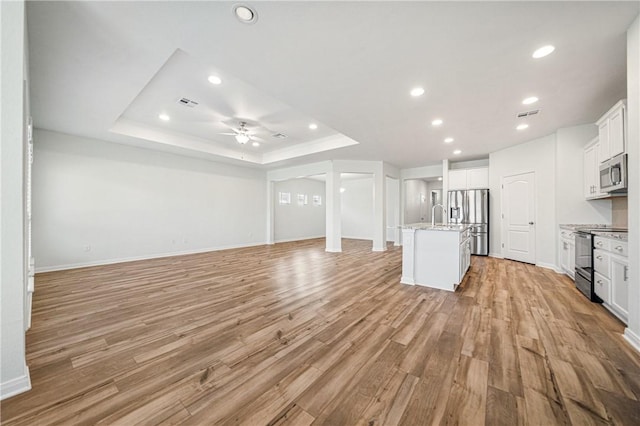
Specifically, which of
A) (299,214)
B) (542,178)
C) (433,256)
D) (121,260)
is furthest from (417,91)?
(299,214)

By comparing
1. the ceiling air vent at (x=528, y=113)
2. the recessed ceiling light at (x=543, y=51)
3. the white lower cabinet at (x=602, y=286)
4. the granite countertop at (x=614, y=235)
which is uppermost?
the ceiling air vent at (x=528, y=113)

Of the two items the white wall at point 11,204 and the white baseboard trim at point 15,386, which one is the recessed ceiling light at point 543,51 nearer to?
the white wall at point 11,204

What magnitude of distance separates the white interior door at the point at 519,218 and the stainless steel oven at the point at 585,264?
6.54ft

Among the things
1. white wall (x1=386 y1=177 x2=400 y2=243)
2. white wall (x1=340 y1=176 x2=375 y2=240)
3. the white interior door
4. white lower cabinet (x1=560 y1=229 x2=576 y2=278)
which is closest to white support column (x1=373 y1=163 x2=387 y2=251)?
white wall (x1=386 y1=177 x2=400 y2=243)

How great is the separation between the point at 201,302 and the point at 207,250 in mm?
4481

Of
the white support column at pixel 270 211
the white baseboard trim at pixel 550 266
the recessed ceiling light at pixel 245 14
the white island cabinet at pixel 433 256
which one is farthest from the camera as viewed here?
the white support column at pixel 270 211

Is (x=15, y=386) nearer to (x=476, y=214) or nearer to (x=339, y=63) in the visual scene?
(x=339, y=63)

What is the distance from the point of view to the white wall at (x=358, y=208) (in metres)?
10.2

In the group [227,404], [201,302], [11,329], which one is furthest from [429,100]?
[11,329]

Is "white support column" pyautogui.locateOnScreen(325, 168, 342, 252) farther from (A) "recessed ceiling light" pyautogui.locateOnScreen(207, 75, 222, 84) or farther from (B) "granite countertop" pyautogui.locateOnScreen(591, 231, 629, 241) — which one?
(B) "granite countertop" pyautogui.locateOnScreen(591, 231, 629, 241)

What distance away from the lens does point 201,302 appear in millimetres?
3104

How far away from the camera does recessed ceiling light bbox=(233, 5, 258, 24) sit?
1855mm

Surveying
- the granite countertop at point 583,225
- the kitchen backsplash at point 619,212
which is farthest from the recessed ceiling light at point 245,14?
the kitchen backsplash at point 619,212

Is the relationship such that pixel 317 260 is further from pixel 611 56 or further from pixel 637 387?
pixel 611 56
